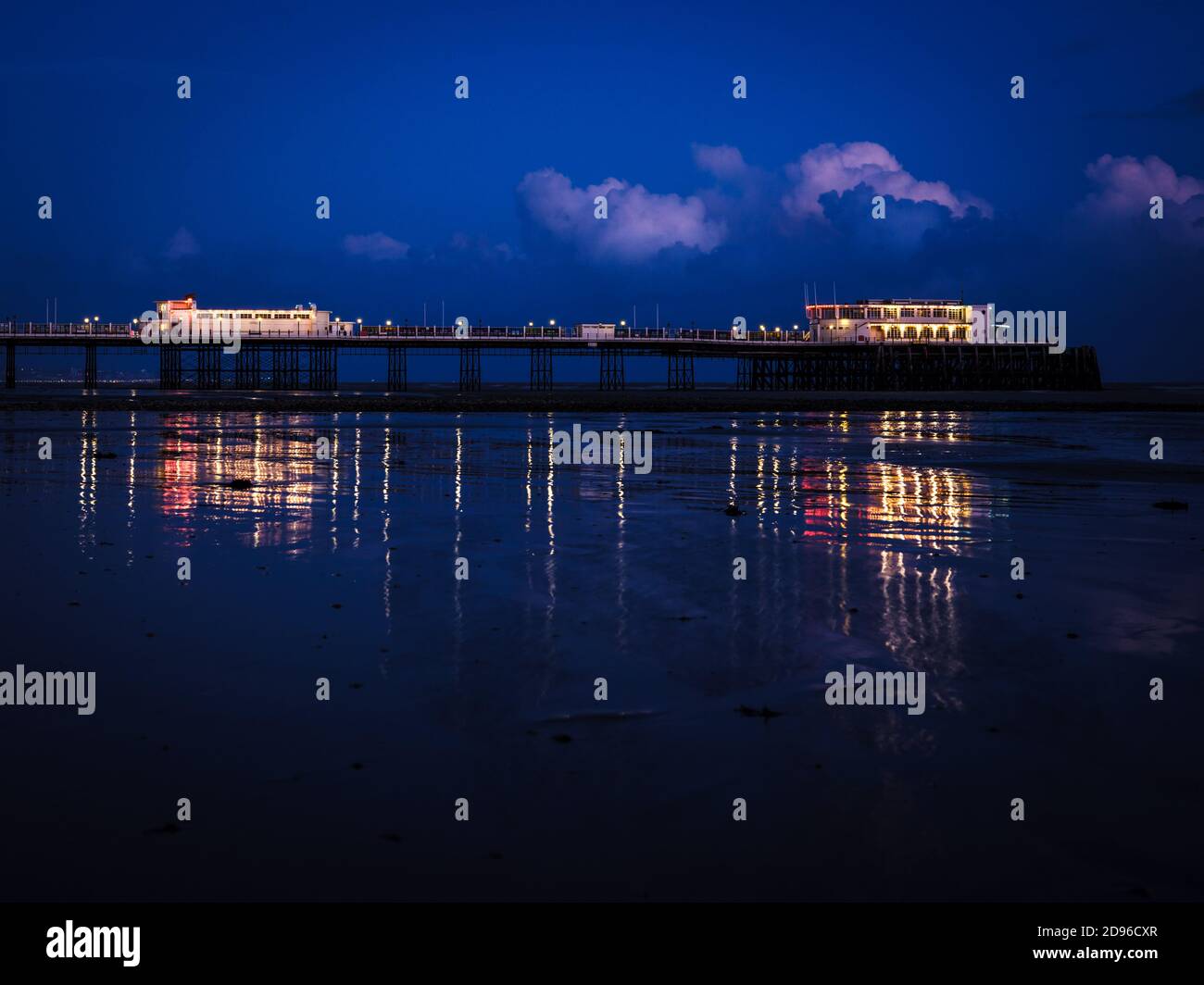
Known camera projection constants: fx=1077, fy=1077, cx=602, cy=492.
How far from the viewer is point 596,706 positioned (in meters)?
5.64

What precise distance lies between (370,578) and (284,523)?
12.1 ft

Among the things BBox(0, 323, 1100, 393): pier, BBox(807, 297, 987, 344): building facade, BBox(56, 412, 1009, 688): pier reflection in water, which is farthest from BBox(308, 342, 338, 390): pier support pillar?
BBox(56, 412, 1009, 688): pier reflection in water

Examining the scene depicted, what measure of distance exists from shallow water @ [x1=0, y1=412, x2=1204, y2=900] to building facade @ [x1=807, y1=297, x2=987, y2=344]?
9425 centimetres

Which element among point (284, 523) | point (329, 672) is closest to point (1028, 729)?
point (329, 672)

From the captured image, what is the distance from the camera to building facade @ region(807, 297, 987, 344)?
10475 cm

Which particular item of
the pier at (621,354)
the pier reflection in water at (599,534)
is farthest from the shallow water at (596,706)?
the pier at (621,354)

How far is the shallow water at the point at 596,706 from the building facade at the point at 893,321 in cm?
9425

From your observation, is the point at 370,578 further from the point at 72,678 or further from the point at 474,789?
the point at 474,789

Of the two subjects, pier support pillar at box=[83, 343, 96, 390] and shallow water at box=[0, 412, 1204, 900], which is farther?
pier support pillar at box=[83, 343, 96, 390]
